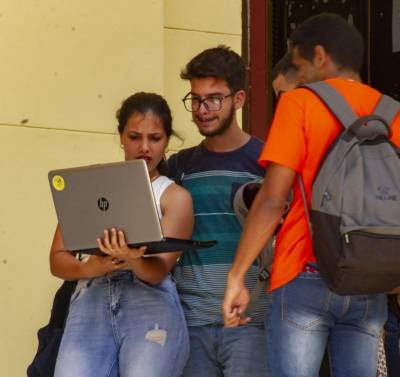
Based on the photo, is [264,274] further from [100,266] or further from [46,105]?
[46,105]

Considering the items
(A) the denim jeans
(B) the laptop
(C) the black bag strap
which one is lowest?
(A) the denim jeans

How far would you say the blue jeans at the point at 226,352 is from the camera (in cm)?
383

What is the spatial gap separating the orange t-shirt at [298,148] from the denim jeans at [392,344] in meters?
1.01

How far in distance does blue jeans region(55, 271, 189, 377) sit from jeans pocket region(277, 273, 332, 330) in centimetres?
48

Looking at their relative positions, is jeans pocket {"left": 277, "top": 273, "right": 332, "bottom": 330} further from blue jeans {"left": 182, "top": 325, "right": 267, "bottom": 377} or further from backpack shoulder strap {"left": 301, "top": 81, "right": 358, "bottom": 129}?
backpack shoulder strap {"left": 301, "top": 81, "right": 358, "bottom": 129}

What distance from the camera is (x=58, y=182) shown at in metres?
3.63

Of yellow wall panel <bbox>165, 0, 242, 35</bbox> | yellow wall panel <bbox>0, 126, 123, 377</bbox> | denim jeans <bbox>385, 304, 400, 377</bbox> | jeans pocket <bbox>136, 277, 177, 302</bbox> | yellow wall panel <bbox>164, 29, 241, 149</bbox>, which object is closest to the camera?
jeans pocket <bbox>136, 277, 177, 302</bbox>

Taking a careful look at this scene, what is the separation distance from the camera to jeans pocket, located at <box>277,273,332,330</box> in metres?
3.46

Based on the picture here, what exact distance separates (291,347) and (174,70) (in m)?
2.68

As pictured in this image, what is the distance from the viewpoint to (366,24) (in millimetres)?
6676

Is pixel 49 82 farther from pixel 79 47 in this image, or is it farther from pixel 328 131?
pixel 328 131

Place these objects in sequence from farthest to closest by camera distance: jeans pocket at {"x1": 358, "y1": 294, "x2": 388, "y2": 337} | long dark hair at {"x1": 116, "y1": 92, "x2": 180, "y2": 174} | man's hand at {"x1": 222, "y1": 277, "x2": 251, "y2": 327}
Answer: long dark hair at {"x1": 116, "y1": 92, "x2": 180, "y2": 174} → jeans pocket at {"x1": 358, "y1": 294, "x2": 388, "y2": 337} → man's hand at {"x1": 222, "y1": 277, "x2": 251, "y2": 327}

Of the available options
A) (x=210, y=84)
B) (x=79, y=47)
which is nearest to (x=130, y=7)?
(x=79, y=47)

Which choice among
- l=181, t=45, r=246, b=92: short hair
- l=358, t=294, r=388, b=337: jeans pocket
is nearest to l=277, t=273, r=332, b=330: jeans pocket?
l=358, t=294, r=388, b=337: jeans pocket
